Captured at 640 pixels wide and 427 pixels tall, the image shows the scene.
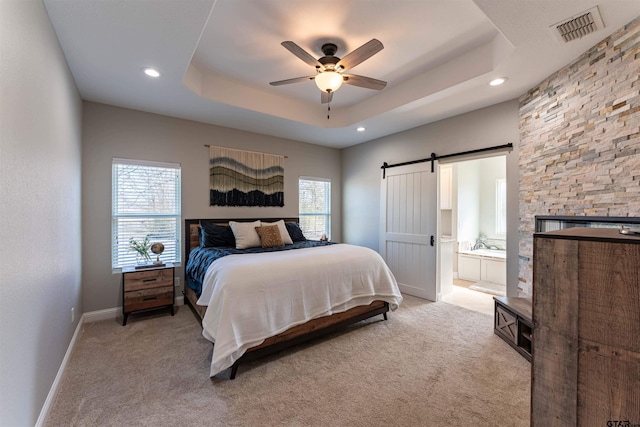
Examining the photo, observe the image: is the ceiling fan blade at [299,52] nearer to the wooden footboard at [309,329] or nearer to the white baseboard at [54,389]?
the wooden footboard at [309,329]

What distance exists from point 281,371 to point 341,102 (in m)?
3.49

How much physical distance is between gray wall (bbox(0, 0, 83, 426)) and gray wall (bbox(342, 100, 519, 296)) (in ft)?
13.8

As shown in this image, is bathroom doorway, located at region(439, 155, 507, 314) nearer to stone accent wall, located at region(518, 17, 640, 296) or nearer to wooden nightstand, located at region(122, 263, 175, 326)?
stone accent wall, located at region(518, 17, 640, 296)

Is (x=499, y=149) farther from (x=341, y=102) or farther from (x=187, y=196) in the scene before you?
(x=187, y=196)

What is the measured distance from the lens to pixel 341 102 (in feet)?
13.1

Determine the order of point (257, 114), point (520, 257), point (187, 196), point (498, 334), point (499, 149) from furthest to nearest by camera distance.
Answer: point (187, 196)
point (257, 114)
point (499, 149)
point (520, 257)
point (498, 334)

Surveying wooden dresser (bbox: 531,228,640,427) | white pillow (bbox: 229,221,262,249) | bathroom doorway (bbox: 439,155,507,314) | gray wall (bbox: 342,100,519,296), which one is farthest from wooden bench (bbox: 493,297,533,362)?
white pillow (bbox: 229,221,262,249)

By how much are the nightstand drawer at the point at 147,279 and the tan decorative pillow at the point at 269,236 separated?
3.90 feet

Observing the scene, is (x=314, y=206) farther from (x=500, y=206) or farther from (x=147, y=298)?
(x=500, y=206)

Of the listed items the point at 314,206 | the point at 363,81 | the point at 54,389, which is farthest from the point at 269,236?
the point at 54,389

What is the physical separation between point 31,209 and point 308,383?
2.16 metres

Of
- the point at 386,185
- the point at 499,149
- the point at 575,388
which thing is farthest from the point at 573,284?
the point at 386,185

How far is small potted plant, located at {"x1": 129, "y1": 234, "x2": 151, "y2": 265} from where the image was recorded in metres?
3.44

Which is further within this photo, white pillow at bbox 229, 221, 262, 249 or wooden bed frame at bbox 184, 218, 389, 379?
white pillow at bbox 229, 221, 262, 249
